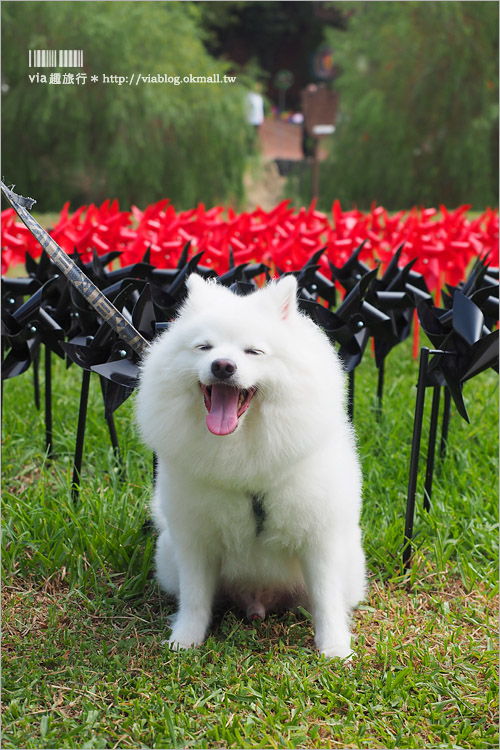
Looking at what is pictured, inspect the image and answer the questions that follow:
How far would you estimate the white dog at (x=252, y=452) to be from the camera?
1.81m

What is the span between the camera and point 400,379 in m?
4.52

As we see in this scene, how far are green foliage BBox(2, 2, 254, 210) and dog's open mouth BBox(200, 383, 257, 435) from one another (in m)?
7.11

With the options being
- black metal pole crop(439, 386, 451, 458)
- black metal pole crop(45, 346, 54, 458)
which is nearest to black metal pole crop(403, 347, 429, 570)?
black metal pole crop(439, 386, 451, 458)

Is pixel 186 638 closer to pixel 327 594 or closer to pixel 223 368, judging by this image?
pixel 327 594

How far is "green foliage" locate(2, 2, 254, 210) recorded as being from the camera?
28.7ft

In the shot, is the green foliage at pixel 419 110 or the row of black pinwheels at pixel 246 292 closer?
the row of black pinwheels at pixel 246 292

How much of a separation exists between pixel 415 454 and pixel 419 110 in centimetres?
1336

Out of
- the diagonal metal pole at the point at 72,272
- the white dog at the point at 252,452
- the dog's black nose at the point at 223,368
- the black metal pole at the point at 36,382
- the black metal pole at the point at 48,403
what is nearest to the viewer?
the dog's black nose at the point at 223,368

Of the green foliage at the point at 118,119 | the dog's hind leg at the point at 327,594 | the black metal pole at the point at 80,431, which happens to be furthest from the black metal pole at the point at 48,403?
the green foliage at the point at 118,119

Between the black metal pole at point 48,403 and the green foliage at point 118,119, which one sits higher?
the green foliage at point 118,119

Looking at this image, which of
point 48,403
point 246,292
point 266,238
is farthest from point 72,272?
point 266,238

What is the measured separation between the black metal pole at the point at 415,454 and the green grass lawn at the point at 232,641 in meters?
0.08

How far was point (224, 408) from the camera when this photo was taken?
1790 millimetres

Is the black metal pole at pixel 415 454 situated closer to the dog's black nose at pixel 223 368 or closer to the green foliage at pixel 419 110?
the dog's black nose at pixel 223 368
